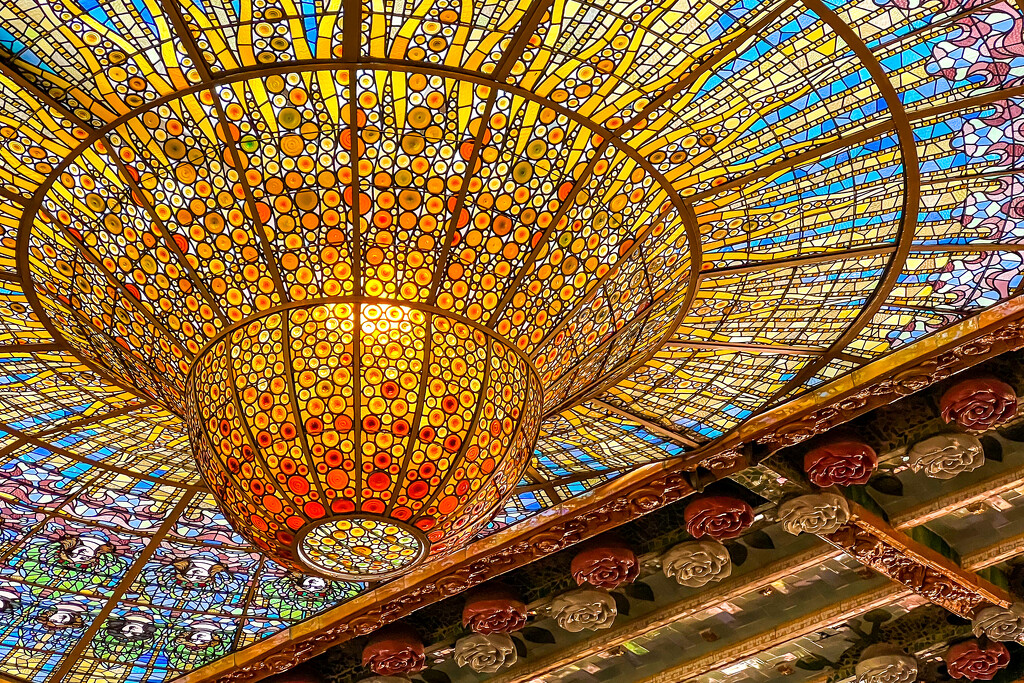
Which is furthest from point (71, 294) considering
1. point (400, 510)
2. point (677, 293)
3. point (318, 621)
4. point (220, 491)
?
point (318, 621)

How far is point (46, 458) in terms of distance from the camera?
7.77m

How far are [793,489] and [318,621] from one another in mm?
3765

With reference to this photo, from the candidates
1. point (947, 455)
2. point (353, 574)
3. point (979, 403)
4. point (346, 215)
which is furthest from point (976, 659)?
point (346, 215)

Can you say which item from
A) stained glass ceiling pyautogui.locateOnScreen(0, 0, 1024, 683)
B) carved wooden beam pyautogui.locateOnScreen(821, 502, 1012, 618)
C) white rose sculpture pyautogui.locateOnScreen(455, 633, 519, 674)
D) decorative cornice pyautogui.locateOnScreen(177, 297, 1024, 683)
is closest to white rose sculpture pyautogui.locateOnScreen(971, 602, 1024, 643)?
carved wooden beam pyautogui.locateOnScreen(821, 502, 1012, 618)

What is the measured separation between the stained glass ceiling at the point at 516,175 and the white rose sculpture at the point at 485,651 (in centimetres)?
304

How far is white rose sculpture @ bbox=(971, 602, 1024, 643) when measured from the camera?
8.77m

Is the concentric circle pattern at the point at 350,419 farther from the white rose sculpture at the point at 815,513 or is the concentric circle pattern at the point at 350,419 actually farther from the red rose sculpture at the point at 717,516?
the white rose sculpture at the point at 815,513

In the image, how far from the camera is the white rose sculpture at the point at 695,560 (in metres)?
8.43

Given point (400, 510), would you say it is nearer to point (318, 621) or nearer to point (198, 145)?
point (198, 145)

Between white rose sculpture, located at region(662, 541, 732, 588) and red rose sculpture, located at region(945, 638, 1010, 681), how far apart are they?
224 centimetres

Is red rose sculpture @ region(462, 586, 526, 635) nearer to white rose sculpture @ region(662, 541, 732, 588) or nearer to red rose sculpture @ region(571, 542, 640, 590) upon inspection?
red rose sculpture @ region(571, 542, 640, 590)

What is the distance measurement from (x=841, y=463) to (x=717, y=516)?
0.90m

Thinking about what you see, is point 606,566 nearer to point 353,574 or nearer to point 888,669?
point 888,669

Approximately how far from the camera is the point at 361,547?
581cm
